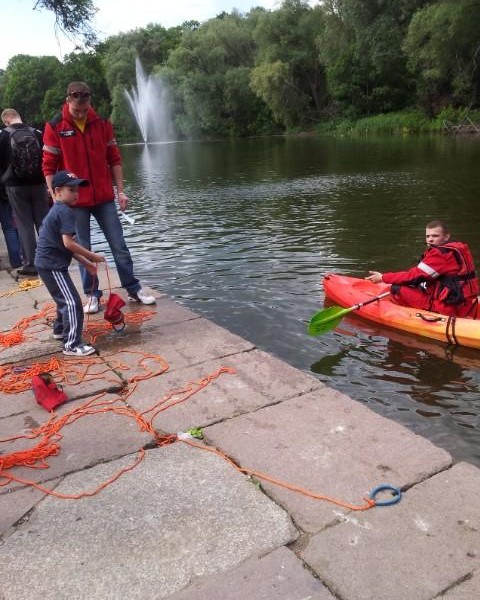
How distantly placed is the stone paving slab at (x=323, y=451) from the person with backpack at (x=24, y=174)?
4643mm

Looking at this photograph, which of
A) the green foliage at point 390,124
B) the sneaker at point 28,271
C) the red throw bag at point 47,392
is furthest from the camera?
the green foliage at point 390,124

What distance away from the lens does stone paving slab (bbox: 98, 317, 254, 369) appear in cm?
443

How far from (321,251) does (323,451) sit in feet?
21.9

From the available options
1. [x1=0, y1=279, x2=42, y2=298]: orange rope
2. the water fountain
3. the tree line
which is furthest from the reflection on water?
the water fountain

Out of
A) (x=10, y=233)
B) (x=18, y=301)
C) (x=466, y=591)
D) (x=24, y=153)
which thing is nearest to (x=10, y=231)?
(x=10, y=233)

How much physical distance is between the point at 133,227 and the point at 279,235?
3.73m

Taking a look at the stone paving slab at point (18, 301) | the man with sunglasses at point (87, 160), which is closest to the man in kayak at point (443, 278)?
the man with sunglasses at point (87, 160)

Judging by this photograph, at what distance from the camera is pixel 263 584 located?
85.5 inches

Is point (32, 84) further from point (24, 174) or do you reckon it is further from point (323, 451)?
point (323, 451)

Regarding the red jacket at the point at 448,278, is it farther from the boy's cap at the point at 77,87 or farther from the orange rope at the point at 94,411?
the boy's cap at the point at 77,87

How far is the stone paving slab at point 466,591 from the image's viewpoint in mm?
2086

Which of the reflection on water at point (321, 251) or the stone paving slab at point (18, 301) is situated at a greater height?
the stone paving slab at point (18, 301)

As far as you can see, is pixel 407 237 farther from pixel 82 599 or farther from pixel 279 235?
pixel 82 599

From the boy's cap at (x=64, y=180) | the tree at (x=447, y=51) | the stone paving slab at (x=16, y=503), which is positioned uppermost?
Result: the tree at (x=447, y=51)
